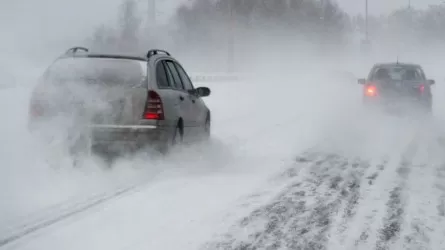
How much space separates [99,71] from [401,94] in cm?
1288

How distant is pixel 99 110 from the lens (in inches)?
336

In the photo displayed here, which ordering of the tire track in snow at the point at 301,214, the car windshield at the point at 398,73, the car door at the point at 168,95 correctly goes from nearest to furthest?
the tire track in snow at the point at 301,214 < the car door at the point at 168,95 < the car windshield at the point at 398,73

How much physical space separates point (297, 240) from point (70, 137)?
395 centimetres

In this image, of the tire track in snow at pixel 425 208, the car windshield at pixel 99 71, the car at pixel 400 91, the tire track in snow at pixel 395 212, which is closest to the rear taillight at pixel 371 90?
the car at pixel 400 91

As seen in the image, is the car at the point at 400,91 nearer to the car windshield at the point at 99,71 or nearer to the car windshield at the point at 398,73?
the car windshield at the point at 398,73

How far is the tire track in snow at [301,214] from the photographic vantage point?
18.2ft

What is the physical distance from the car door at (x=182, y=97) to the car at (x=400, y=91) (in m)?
10.8

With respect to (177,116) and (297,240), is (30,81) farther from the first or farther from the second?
(297,240)

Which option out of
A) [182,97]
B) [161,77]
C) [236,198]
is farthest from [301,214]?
[182,97]

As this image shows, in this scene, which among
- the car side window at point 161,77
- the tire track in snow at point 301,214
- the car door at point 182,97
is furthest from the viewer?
the car door at point 182,97

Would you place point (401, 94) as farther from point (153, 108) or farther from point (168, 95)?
point (153, 108)

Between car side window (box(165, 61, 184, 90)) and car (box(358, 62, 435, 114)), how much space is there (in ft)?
35.6

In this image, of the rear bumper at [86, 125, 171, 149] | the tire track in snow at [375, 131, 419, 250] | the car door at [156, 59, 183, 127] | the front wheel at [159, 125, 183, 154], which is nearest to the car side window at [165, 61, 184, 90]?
the car door at [156, 59, 183, 127]

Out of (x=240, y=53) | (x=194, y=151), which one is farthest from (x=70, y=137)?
(x=240, y=53)
